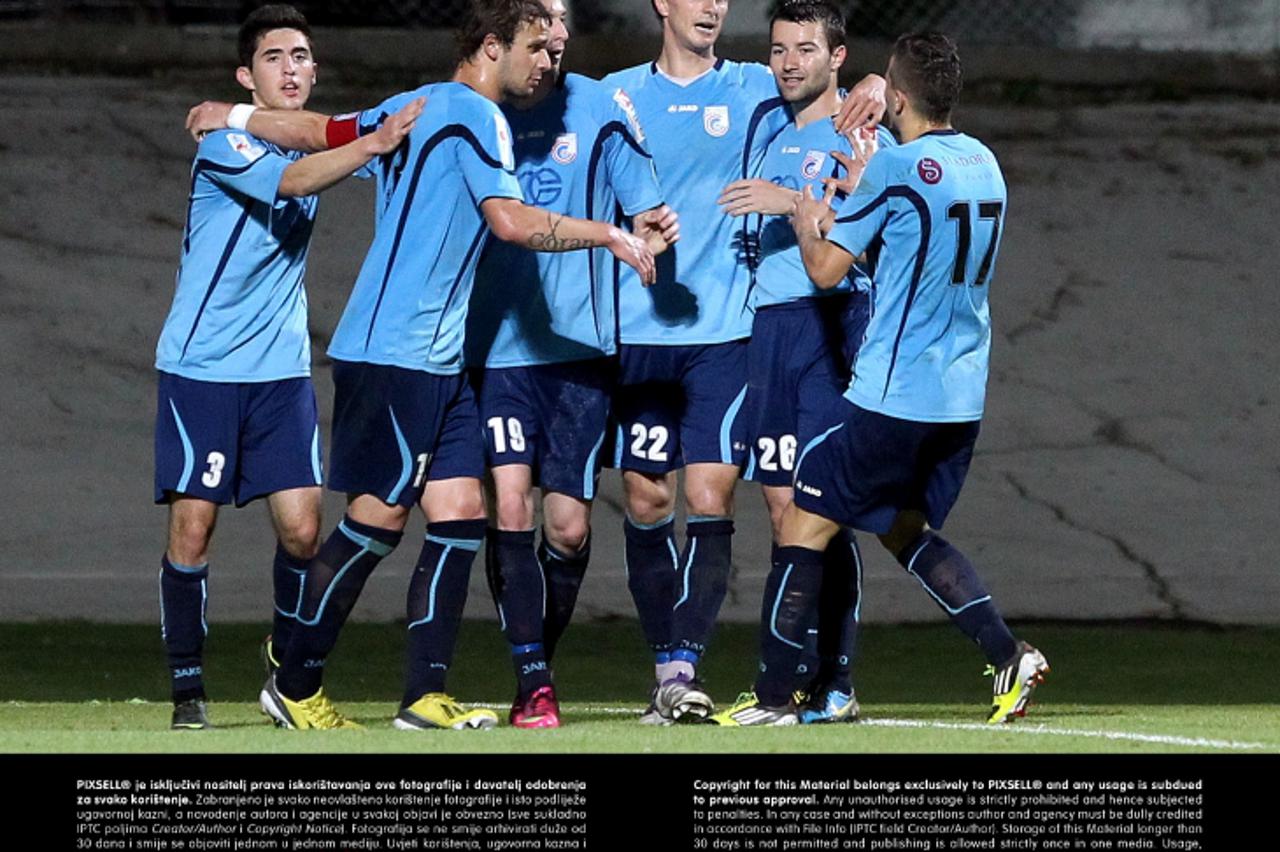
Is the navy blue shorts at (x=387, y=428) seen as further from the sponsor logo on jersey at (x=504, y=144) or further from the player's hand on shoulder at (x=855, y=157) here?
the player's hand on shoulder at (x=855, y=157)

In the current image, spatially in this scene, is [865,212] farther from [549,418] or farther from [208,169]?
[208,169]

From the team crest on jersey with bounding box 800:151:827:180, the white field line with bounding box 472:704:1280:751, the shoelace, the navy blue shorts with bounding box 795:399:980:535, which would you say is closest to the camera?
the white field line with bounding box 472:704:1280:751

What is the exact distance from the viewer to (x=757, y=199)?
7.74m

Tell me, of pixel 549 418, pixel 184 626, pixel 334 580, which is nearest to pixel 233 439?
pixel 184 626

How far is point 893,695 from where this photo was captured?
392 inches

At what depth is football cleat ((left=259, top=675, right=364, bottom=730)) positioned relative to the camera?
7.52m

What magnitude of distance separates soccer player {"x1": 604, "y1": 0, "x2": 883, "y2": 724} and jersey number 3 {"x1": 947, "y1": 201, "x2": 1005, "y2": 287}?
0.77m

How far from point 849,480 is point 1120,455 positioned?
7546 mm

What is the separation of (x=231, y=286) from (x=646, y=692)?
3.08 meters

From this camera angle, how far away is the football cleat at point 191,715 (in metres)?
7.71

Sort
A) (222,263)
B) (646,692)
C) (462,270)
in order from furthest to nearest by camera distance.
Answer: (646,692) < (222,263) < (462,270)

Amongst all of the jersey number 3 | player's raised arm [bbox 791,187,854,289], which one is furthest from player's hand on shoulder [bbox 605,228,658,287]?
the jersey number 3

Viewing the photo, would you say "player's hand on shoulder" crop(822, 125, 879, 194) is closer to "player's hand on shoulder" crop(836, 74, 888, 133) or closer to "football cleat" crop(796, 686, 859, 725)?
→ "player's hand on shoulder" crop(836, 74, 888, 133)

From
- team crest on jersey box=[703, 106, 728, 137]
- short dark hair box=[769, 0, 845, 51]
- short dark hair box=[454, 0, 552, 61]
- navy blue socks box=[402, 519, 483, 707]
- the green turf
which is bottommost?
the green turf
